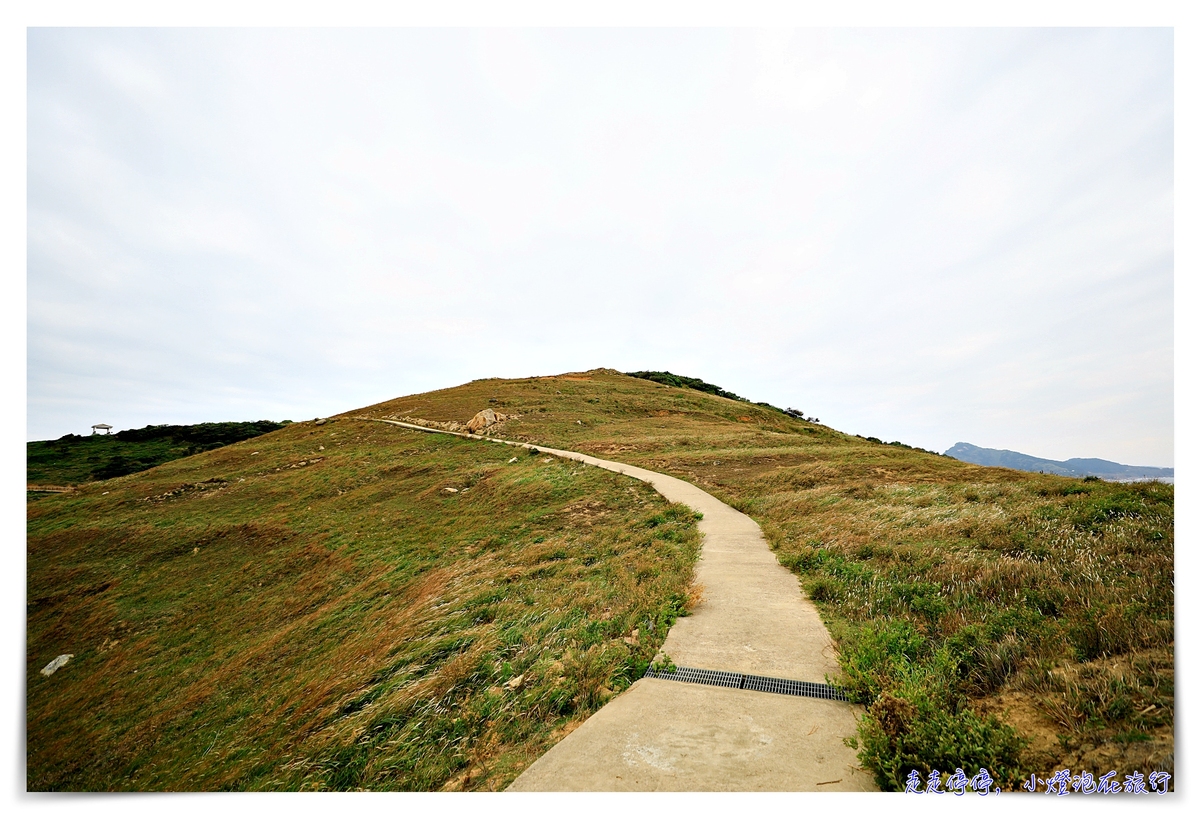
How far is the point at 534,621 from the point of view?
773 cm

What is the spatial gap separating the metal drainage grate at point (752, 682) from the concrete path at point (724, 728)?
0.09m

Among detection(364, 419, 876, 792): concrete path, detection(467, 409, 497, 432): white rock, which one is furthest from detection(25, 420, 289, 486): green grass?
detection(364, 419, 876, 792): concrete path

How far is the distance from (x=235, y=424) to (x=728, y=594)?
77898 mm

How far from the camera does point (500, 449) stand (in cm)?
3075

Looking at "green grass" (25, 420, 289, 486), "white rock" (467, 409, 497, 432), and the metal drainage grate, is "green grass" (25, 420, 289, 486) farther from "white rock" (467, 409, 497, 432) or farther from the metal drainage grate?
the metal drainage grate

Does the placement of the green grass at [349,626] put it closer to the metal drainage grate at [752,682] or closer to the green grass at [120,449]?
the metal drainage grate at [752,682]

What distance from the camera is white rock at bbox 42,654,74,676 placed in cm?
1305

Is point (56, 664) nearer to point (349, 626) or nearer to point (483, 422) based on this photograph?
point (349, 626)

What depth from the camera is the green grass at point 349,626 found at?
5.55 meters

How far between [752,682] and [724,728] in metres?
0.96

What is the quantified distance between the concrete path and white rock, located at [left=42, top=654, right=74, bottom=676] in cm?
1766

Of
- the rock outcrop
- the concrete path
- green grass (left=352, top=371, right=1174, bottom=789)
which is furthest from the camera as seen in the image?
the rock outcrop

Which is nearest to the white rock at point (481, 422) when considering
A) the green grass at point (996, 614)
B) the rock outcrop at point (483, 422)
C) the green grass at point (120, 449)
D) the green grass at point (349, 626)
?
the rock outcrop at point (483, 422)

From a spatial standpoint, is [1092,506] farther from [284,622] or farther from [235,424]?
[235,424]
